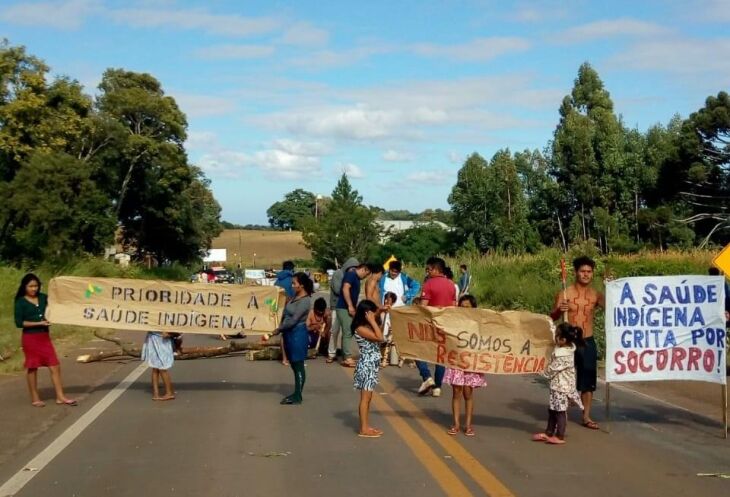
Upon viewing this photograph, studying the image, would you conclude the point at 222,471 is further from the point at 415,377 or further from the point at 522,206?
the point at 522,206

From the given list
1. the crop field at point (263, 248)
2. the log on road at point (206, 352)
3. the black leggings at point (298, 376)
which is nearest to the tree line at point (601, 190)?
the log on road at point (206, 352)

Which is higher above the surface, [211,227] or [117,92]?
[117,92]

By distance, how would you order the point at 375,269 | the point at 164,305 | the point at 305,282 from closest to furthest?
the point at 305,282
the point at 164,305
the point at 375,269

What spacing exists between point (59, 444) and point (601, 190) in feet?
156

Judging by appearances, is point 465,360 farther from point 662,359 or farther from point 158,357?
point 158,357

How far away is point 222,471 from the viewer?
7.89m

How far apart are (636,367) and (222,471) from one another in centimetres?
471

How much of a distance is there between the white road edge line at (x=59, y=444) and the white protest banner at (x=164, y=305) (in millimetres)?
1134

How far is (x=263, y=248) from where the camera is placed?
12525 cm

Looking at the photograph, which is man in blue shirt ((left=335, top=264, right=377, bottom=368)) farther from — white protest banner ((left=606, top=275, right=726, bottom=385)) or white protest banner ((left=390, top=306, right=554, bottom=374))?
white protest banner ((left=606, top=275, right=726, bottom=385))

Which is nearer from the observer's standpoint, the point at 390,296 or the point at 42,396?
the point at 42,396

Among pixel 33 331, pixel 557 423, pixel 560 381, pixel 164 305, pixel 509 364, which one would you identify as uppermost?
pixel 164 305

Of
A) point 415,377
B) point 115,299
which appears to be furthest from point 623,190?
point 115,299

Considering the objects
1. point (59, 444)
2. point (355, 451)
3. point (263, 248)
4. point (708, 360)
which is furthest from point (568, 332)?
point (263, 248)
